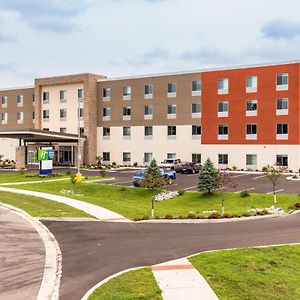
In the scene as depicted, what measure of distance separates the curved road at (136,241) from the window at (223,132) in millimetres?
36970

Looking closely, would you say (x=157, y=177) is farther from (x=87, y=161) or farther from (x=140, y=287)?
(x=87, y=161)

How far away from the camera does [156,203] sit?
3362 cm

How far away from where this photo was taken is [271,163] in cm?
5688

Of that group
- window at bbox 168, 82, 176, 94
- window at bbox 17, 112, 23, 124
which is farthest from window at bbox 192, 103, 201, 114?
window at bbox 17, 112, 23, 124

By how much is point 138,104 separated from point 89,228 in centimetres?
4836

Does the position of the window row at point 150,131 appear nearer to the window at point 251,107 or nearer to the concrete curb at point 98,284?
the window at point 251,107

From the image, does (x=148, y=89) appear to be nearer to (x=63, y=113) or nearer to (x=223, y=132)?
(x=223, y=132)

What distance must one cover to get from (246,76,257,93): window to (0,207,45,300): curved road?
41966 millimetres

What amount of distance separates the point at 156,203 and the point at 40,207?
10.0 m

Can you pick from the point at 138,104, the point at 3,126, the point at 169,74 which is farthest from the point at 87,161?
the point at 3,126

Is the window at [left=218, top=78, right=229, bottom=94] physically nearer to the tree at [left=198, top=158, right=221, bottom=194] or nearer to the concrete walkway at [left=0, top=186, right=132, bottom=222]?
the tree at [left=198, top=158, right=221, bottom=194]

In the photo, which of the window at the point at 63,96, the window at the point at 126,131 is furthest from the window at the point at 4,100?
the window at the point at 126,131

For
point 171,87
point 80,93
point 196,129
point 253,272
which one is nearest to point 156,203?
point 253,272

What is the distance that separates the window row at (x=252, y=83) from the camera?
5581 centimetres
